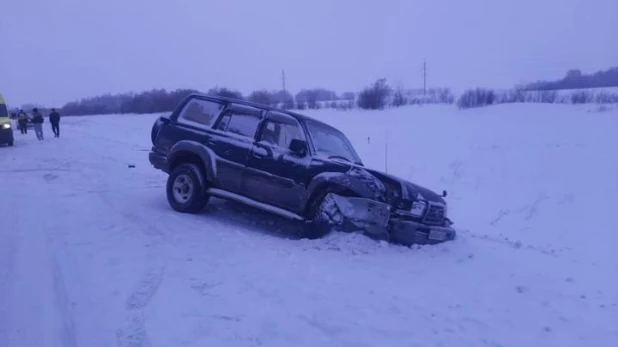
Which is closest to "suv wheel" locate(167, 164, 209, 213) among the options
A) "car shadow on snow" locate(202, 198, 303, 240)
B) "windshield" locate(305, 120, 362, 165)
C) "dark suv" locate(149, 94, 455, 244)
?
"dark suv" locate(149, 94, 455, 244)

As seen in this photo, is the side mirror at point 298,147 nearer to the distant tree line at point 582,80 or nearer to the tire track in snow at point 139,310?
the tire track in snow at point 139,310

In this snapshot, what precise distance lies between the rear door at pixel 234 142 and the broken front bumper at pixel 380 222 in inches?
70.4

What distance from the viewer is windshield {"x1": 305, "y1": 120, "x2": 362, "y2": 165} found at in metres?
7.67

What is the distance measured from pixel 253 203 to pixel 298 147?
1.18 m

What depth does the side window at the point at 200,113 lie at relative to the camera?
8.40 meters

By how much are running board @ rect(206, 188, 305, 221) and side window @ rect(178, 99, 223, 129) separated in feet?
3.69

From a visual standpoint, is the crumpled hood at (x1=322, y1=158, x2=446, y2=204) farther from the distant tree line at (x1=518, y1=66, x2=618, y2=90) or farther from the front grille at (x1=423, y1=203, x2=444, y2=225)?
the distant tree line at (x1=518, y1=66, x2=618, y2=90)

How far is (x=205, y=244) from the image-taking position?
644 centimetres

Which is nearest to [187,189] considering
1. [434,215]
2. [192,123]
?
[192,123]

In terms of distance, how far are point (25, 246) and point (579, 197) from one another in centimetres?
1255

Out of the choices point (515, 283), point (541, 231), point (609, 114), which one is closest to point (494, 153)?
point (541, 231)

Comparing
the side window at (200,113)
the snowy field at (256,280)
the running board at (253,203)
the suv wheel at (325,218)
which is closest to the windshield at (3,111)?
the snowy field at (256,280)

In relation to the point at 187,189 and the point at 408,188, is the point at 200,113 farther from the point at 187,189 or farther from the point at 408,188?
the point at 408,188

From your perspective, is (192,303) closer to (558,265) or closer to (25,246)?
(25,246)
